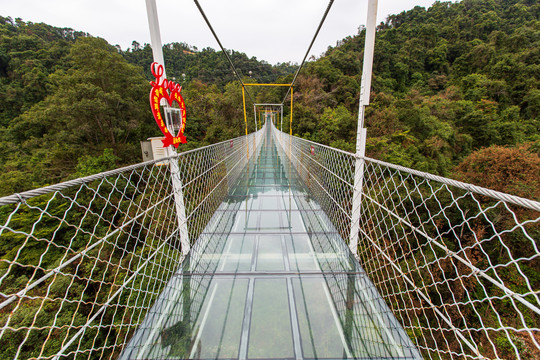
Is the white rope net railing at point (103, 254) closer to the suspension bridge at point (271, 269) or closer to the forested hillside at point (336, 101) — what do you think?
the suspension bridge at point (271, 269)

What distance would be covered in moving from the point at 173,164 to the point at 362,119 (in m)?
1.45

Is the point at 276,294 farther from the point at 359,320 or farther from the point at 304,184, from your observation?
the point at 304,184

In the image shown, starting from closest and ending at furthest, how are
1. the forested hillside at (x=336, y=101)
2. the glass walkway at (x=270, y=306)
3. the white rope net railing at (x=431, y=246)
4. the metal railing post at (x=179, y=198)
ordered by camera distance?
1. the white rope net railing at (x=431, y=246)
2. the glass walkway at (x=270, y=306)
3. the metal railing post at (x=179, y=198)
4. the forested hillside at (x=336, y=101)

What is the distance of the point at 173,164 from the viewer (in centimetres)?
172

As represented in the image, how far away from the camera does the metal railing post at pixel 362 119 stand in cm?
158

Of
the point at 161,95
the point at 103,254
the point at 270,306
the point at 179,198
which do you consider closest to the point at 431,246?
the point at 270,306

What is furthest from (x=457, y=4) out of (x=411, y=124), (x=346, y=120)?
(x=346, y=120)

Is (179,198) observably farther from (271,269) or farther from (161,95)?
(271,269)

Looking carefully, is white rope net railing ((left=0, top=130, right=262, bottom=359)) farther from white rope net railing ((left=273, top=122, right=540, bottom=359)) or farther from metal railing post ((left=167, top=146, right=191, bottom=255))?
white rope net railing ((left=273, top=122, right=540, bottom=359))

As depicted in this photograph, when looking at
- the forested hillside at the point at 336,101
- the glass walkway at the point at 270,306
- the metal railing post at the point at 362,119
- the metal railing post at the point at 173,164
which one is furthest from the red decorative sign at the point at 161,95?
the forested hillside at the point at 336,101

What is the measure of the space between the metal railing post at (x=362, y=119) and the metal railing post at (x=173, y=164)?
134 centimetres

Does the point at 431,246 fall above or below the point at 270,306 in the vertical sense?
above

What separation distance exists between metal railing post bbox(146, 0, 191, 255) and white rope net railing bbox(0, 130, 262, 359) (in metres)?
0.01

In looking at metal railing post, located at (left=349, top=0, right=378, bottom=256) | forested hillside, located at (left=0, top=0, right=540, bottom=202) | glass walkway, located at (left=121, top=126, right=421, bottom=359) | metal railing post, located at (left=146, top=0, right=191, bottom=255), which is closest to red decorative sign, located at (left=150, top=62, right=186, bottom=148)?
metal railing post, located at (left=146, top=0, right=191, bottom=255)
